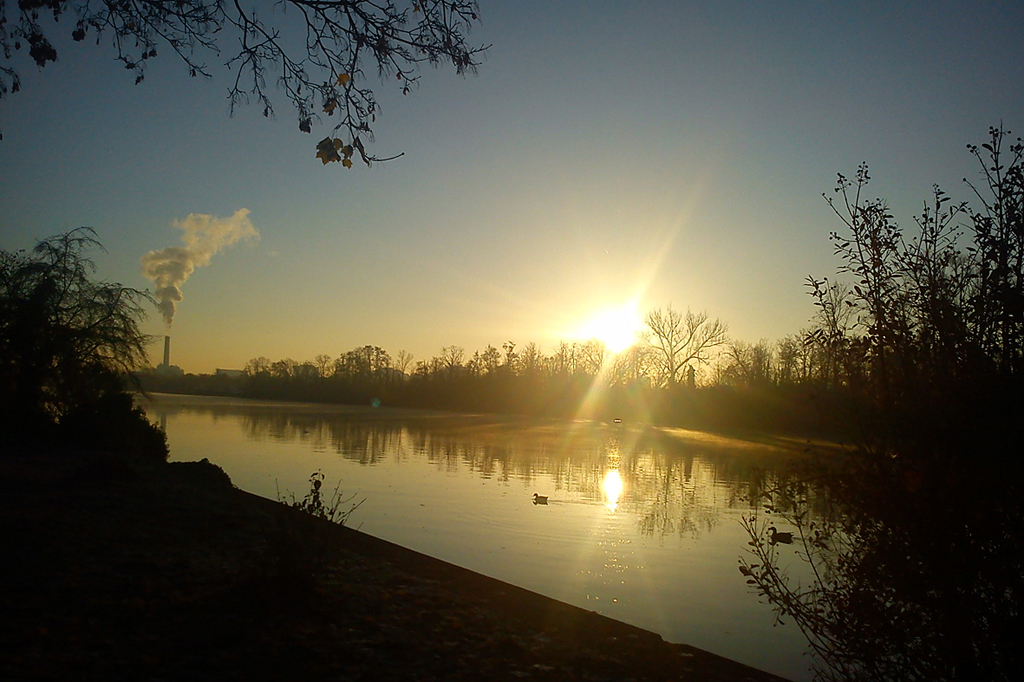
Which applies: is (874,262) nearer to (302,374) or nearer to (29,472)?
(29,472)

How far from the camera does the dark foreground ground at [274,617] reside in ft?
17.0

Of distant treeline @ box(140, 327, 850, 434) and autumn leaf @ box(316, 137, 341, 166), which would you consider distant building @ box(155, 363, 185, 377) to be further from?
autumn leaf @ box(316, 137, 341, 166)

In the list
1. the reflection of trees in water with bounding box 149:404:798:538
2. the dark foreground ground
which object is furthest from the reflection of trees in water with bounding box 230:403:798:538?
the dark foreground ground

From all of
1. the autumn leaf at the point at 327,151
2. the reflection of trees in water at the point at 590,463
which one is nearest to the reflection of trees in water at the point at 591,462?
the reflection of trees in water at the point at 590,463

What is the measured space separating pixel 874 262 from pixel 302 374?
12314 centimetres

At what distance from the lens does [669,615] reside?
923 cm

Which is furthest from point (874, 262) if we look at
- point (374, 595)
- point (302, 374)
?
point (302, 374)

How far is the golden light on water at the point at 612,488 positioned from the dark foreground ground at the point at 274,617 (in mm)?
9218

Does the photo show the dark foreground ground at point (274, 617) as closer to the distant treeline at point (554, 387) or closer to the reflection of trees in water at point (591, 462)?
the reflection of trees in water at point (591, 462)

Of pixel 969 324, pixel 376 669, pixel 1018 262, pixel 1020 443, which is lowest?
pixel 376 669

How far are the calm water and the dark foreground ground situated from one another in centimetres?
183

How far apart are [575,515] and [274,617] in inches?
419

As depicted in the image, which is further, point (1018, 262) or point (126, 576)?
point (126, 576)

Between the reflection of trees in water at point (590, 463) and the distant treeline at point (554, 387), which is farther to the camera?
the distant treeline at point (554, 387)
